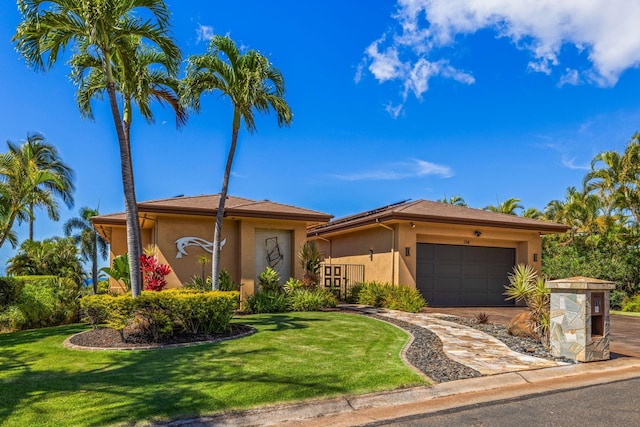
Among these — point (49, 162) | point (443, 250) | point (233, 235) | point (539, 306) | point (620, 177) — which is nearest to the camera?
point (539, 306)

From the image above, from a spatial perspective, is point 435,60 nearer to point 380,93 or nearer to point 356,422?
point 380,93

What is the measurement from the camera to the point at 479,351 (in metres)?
8.15

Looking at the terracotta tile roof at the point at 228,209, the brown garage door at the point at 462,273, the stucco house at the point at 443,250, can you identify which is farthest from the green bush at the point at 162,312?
the brown garage door at the point at 462,273

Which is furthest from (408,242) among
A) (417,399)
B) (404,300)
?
(417,399)

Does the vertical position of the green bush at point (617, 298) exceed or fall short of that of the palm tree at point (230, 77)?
it falls short

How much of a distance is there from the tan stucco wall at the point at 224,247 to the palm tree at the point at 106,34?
5.67 m

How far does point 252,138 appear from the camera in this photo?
12.2 metres

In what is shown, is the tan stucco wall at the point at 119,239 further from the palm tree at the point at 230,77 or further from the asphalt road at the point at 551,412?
the asphalt road at the point at 551,412

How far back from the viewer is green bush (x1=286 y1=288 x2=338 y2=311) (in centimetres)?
1371

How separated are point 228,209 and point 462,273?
1011 centimetres

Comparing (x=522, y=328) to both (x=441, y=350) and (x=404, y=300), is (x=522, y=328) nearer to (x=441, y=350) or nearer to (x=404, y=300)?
(x=441, y=350)

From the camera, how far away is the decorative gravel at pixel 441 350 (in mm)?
6547

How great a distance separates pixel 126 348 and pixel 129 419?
3.53 metres

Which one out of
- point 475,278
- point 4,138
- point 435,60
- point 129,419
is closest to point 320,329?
point 129,419
